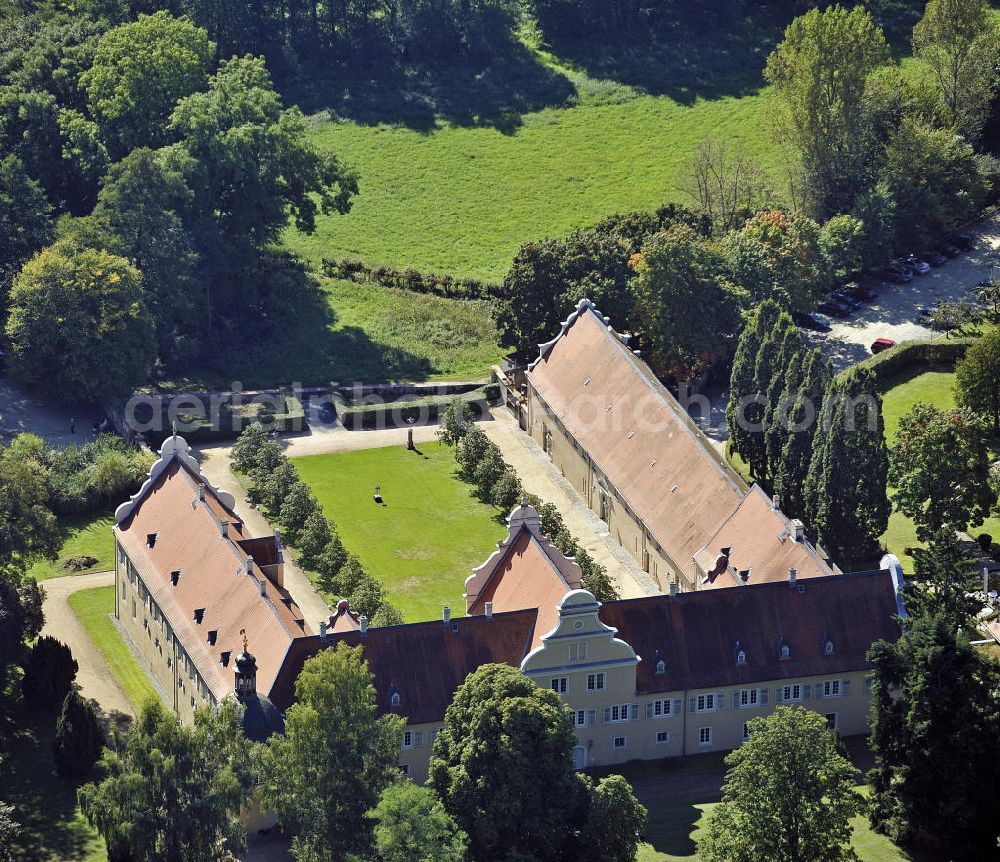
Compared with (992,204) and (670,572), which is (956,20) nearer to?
(992,204)

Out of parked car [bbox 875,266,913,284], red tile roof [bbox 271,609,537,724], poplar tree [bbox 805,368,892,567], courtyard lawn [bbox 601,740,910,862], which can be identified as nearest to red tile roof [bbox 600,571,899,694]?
courtyard lawn [bbox 601,740,910,862]

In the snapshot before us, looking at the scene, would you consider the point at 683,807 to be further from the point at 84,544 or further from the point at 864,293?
the point at 864,293

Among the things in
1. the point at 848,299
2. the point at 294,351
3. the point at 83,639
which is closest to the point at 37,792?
the point at 83,639

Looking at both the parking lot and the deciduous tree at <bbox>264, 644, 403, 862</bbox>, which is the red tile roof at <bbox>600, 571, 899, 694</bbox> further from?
the parking lot

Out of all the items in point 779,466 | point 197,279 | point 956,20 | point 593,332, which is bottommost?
point 779,466

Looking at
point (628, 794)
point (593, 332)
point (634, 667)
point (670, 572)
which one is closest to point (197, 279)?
point (593, 332)

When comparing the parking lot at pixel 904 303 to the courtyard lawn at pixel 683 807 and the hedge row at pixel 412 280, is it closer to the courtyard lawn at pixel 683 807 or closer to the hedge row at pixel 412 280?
the hedge row at pixel 412 280
